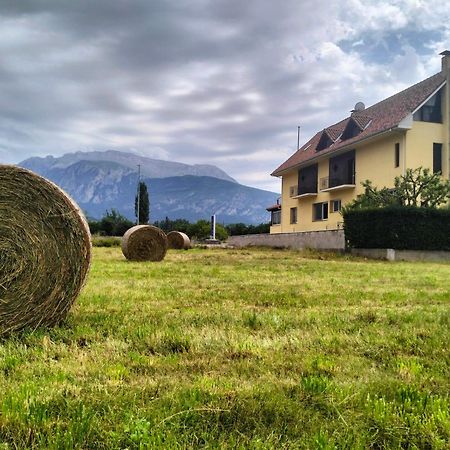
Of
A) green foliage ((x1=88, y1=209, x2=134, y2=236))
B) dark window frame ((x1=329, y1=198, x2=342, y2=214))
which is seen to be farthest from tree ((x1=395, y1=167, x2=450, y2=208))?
green foliage ((x1=88, y1=209, x2=134, y2=236))

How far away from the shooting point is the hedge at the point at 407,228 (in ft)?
61.3

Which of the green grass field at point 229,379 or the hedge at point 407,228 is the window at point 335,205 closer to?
the hedge at point 407,228

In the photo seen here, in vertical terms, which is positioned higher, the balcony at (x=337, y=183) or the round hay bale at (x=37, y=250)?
the balcony at (x=337, y=183)

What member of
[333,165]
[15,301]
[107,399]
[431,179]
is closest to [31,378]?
[107,399]

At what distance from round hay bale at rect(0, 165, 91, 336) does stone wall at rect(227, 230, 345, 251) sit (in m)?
17.1

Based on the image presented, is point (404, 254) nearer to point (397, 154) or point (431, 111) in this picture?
point (397, 154)

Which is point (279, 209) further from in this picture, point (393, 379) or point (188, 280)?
point (393, 379)

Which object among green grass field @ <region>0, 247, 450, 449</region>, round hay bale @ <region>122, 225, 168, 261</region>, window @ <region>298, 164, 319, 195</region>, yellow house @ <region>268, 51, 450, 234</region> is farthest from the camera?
window @ <region>298, 164, 319, 195</region>

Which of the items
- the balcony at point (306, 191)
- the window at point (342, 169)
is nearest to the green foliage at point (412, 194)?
the window at point (342, 169)

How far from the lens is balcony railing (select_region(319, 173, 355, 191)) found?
99.0 ft

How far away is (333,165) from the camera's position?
32.5 metres

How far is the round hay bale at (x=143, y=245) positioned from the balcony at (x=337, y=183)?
57.5 feet

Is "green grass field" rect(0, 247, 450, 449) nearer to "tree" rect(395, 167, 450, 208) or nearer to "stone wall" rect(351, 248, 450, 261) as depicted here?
"stone wall" rect(351, 248, 450, 261)

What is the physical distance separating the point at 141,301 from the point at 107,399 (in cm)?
361
